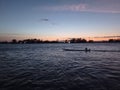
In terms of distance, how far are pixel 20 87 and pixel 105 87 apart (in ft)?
25.3

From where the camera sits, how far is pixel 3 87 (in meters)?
12.3

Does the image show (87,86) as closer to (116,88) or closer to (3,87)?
(116,88)

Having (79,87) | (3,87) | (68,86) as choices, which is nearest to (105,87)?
(79,87)

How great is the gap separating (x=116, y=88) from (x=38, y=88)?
6868 millimetres

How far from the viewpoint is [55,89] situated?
466 inches

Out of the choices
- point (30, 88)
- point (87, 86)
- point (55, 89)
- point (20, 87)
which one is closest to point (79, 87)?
point (87, 86)

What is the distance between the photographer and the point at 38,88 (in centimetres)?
1213

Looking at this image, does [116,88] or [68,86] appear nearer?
[116,88]

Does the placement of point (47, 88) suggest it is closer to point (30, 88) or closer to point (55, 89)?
point (55, 89)

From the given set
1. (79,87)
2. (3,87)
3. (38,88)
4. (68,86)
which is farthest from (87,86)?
(3,87)

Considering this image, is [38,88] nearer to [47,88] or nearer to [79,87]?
[47,88]

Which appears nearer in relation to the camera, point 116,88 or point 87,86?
point 116,88

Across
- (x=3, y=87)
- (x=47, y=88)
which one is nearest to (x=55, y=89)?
(x=47, y=88)

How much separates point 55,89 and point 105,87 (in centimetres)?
452
